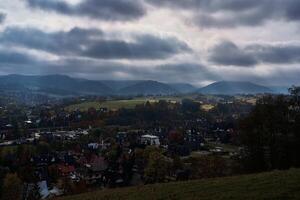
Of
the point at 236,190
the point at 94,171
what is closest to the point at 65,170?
the point at 94,171

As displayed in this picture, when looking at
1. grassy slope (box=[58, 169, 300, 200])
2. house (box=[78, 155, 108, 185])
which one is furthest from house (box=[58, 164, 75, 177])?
grassy slope (box=[58, 169, 300, 200])

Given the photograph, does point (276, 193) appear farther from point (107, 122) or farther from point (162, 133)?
point (107, 122)

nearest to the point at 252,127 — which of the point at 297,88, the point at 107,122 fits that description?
the point at 297,88

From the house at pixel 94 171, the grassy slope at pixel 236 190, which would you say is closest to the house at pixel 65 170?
the house at pixel 94 171

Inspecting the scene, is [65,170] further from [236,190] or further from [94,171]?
[236,190]

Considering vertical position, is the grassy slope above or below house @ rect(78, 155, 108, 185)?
above

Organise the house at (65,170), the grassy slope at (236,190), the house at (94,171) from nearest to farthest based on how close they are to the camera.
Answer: the grassy slope at (236,190) → the house at (94,171) → the house at (65,170)

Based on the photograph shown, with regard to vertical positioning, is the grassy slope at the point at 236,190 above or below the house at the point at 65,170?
above

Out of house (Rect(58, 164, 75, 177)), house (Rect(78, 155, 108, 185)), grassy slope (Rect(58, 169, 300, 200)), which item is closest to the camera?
grassy slope (Rect(58, 169, 300, 200))

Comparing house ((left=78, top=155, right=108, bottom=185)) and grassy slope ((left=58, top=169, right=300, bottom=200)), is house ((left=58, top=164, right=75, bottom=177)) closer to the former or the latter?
house ((left=78, top=155, right=108, bottom=185))

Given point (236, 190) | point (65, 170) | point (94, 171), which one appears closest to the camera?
point (236, 190)

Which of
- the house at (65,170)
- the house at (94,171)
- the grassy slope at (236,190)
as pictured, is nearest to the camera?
the grassy slope at (236,190)

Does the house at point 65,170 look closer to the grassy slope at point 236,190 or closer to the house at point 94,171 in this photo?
the house at point 94,171
